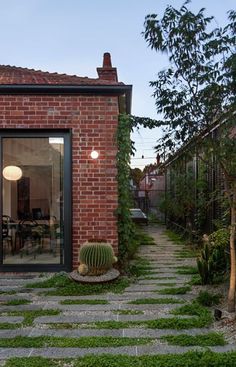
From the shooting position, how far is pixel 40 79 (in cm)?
782

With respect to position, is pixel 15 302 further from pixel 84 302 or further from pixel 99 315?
pixel 99 315

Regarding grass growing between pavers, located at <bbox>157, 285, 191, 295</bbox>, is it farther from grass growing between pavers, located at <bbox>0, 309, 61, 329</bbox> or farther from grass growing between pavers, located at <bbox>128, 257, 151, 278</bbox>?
grass growing between pavers, located at <bbox>0, 309, 61, 329</bbox>

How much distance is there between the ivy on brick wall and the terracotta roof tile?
2.80 ft

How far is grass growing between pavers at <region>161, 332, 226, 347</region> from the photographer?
3965 millimetres

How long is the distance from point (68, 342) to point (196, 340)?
1.32 meters

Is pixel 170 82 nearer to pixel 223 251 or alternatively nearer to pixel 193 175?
pixel 223 251

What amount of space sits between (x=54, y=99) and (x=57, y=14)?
481 centimetres

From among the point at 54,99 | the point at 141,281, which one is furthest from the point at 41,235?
the point at 54,99

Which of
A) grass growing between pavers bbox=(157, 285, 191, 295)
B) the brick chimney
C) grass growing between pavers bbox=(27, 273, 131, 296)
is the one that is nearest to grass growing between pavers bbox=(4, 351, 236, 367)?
grass growing between pavers bbox=(157, 285, 191, 295)

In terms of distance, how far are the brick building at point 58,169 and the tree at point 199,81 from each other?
2333 millimetres

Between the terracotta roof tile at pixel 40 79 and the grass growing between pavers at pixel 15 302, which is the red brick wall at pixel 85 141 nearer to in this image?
the terracotta roof tile at pixel 40 79

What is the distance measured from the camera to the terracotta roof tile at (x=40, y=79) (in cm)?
726

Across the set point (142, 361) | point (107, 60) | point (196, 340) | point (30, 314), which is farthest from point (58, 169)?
point (142, 361)

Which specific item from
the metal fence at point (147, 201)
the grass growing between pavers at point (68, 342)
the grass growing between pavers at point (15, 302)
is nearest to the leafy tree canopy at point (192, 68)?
the grass growing between pavers at point (68, 342)
